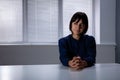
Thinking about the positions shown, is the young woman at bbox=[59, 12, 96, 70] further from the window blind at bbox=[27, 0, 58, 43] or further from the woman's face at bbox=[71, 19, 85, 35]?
the window blind at bbox=[27, 0, 58, 43]

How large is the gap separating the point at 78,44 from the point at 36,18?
7.31 ft

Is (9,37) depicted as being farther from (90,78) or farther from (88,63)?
(90,78)

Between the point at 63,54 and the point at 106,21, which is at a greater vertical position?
the point at 106,21

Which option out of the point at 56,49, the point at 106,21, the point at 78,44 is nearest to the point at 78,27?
the point at 78,44

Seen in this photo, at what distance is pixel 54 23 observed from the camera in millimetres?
4090

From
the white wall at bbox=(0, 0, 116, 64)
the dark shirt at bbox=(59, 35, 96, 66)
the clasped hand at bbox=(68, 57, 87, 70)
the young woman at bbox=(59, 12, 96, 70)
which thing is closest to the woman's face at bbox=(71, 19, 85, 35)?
the young woman at bbox=(59, 12, 96, 70)

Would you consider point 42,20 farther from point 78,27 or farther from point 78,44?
point 78,27

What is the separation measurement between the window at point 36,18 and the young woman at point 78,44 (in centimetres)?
A: 214

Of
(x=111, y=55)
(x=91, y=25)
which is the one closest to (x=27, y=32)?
(x=91, y=25)

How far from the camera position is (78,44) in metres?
1.92

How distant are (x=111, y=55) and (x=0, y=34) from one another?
2.06 m

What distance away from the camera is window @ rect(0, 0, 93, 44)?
396 centimetres

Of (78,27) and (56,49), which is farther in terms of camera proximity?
(56,49)

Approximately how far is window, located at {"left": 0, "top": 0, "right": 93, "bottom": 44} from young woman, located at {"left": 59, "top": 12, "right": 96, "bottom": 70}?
2.14 m
